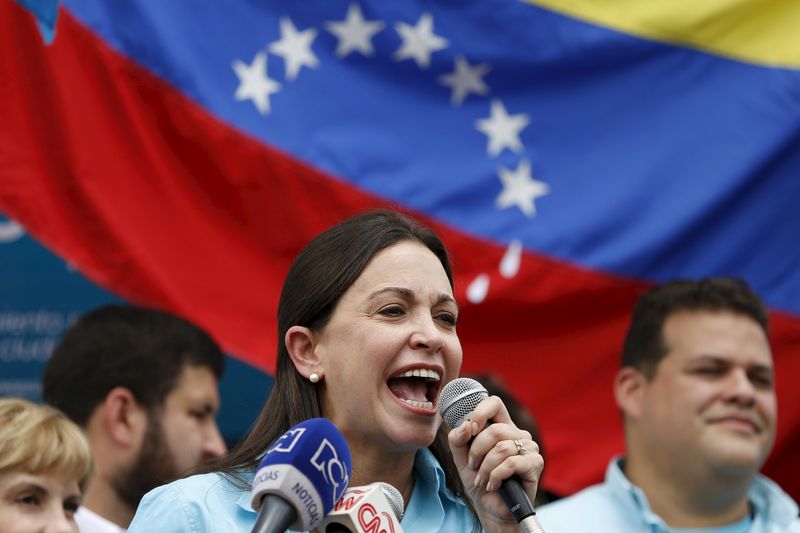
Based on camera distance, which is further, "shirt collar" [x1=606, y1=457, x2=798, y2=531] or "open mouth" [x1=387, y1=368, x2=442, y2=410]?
"shirt collar" [x1=606, y1=457, x2=798, y2=531]

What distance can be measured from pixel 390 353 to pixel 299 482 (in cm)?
85

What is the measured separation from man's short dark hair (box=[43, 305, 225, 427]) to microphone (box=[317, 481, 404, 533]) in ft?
8.54

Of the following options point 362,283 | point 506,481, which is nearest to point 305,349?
point 362,283

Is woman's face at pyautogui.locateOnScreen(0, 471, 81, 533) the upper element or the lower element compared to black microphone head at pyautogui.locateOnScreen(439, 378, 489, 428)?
upper

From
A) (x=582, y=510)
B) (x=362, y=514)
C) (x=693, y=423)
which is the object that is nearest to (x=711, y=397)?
(x=693, y=423)

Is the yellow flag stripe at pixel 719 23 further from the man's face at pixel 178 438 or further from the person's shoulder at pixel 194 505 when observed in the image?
the person's shoulder at pixel 194 505

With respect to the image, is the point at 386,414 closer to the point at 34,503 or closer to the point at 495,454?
the point at 495,454

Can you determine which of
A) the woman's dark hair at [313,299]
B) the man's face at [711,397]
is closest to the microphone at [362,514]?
the woman's dark hair at [313,299]

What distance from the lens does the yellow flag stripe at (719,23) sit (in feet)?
17.2

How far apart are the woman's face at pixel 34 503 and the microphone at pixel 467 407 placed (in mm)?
1342

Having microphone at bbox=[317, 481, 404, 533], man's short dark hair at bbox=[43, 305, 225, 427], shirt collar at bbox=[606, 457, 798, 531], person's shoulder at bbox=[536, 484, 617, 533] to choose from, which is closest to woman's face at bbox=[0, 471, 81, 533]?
man's short dark hair at bbox=[43, 305, 225, 427]

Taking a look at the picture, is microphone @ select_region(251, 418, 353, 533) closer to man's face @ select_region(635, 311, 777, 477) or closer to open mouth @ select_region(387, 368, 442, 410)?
open mouth @ select_region(387, 368, 442, 410)

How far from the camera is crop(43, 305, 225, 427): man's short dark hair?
16.4ft

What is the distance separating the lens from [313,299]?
3271 mm
